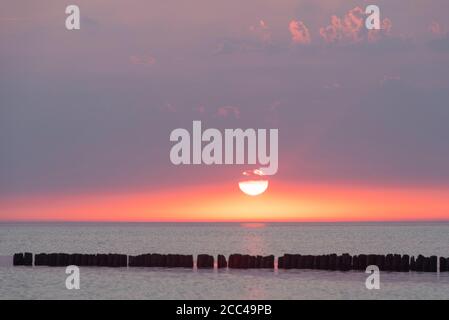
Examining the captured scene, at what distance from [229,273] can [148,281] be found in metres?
6.38

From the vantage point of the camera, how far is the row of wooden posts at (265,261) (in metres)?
62.1

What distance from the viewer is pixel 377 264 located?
204 ft

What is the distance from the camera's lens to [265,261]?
64.2 meters

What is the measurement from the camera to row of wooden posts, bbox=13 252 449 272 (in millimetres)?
62125
